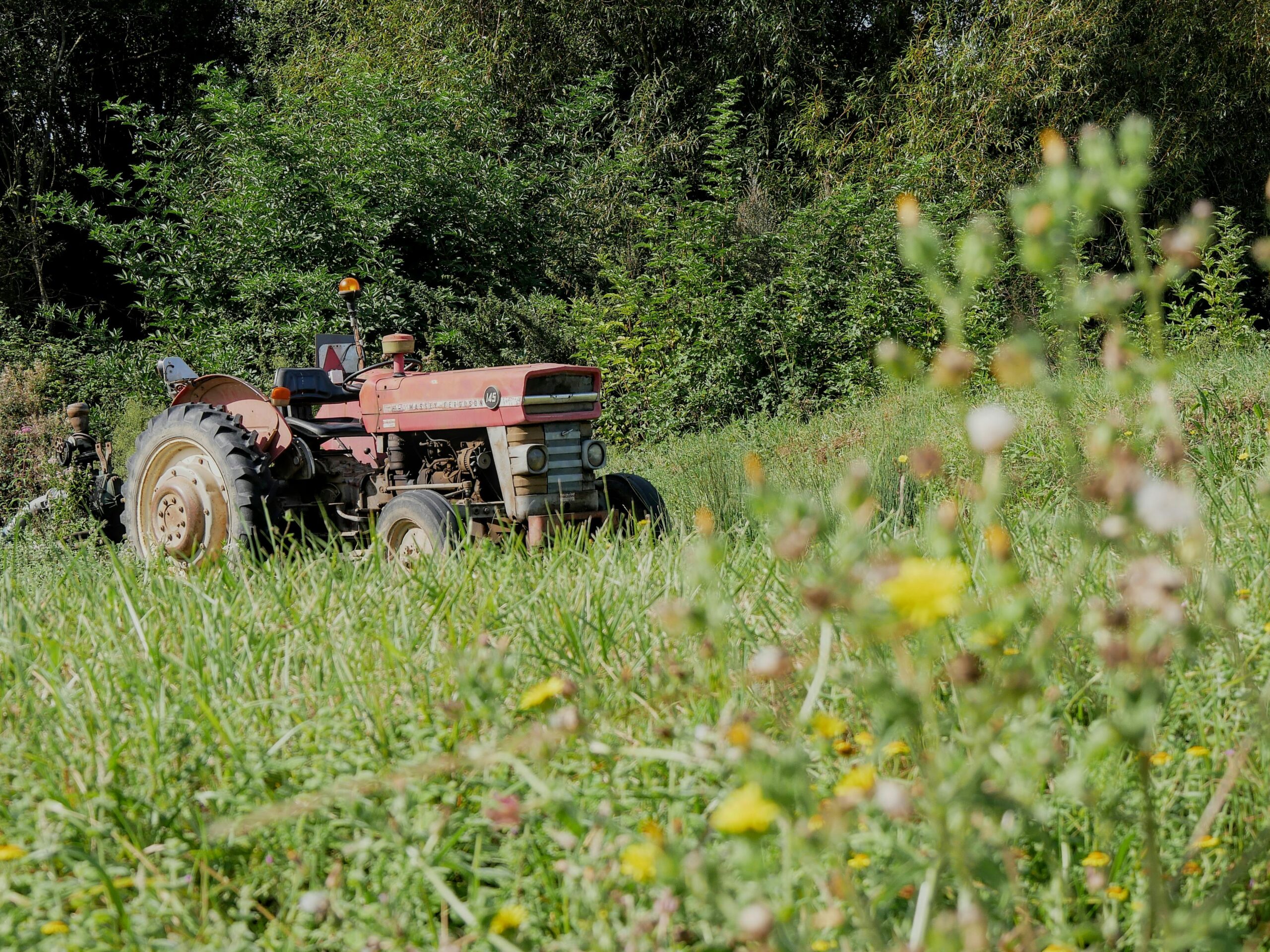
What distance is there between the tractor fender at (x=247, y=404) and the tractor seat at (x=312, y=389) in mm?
150

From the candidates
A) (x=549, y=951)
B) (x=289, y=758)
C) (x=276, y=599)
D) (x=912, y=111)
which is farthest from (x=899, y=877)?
(x=912, y=111)

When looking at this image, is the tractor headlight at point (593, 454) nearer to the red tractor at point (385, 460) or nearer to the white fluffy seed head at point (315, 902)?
the red tractor at point (385, 460)

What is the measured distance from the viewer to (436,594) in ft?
9.15

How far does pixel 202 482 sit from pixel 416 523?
114cm

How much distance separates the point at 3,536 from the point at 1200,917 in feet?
18.4

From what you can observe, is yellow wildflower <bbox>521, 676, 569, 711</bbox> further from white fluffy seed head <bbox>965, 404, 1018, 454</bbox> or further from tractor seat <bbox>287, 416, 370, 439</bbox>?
tractor seat <bbox>287, 416, 370, 439</bbox>

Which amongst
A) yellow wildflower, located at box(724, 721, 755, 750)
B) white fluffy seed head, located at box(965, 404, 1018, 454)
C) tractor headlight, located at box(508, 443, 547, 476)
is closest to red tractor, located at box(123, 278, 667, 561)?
tractor headlight, located at box(508, 443, 547, 476)

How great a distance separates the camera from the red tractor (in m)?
5.08

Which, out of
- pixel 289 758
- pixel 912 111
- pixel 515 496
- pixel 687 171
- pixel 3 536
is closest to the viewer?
pixel 289 758

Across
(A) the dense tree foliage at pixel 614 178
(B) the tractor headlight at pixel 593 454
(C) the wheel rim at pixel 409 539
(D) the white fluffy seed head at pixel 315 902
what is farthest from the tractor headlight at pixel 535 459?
(A) the dense tree foliage at pixel 614 178

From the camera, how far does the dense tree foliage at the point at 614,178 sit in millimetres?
10633

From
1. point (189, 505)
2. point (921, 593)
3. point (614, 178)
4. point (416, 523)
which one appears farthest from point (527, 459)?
point (614, 178)

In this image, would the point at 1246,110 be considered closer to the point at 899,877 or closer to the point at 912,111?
the point at 912,111

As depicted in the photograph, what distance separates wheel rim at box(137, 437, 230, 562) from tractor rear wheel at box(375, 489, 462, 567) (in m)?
0.82
